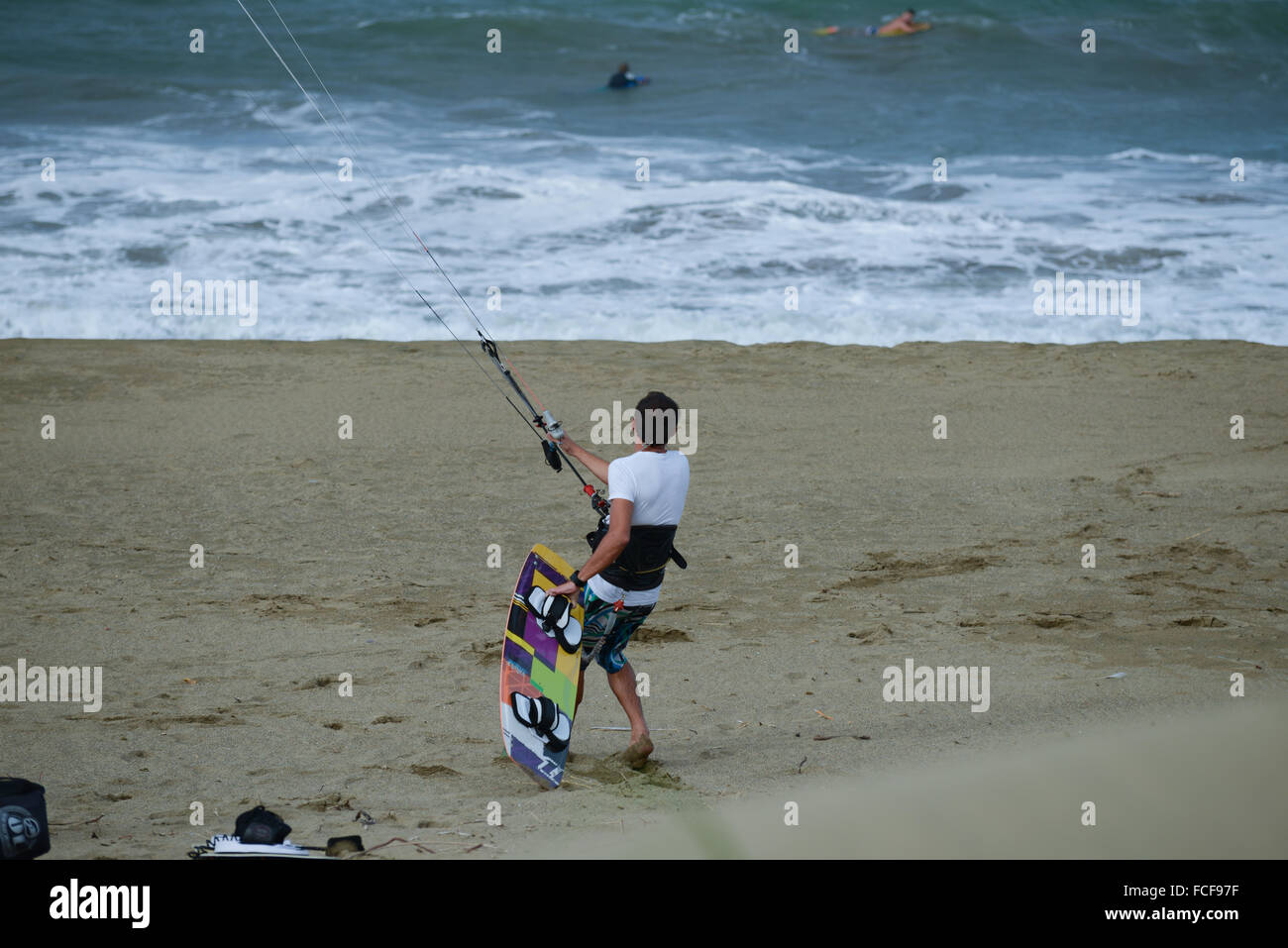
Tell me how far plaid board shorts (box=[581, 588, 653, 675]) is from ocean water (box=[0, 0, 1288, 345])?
8147mm

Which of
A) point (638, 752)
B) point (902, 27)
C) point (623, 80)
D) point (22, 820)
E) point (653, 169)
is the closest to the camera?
point (22, 820)

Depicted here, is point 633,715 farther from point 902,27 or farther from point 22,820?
point 902,27

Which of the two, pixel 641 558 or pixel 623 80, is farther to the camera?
pixel 623 80

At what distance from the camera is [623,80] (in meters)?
25.9

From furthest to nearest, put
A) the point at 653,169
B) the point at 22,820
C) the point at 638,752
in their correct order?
the point at 653,169
the point at 638,752
the point at 22,820

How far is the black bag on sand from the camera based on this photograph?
3.84 metres

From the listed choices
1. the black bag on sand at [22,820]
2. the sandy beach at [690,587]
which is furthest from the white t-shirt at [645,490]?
the black bag on sand at [22,820]

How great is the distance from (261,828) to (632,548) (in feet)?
5.48

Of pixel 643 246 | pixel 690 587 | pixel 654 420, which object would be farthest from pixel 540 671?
pixel 643 246

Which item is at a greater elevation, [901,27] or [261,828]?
[901,27]

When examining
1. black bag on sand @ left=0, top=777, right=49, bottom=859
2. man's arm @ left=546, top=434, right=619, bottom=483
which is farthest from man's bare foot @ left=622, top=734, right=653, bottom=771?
black bag on sand @ left=0, top=777, right=49, bottom=859

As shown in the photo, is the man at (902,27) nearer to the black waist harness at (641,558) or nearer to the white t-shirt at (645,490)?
the white t-shirt at (645,490)

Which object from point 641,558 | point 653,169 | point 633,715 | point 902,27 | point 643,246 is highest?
point 902,27

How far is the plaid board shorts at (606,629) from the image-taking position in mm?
4879
